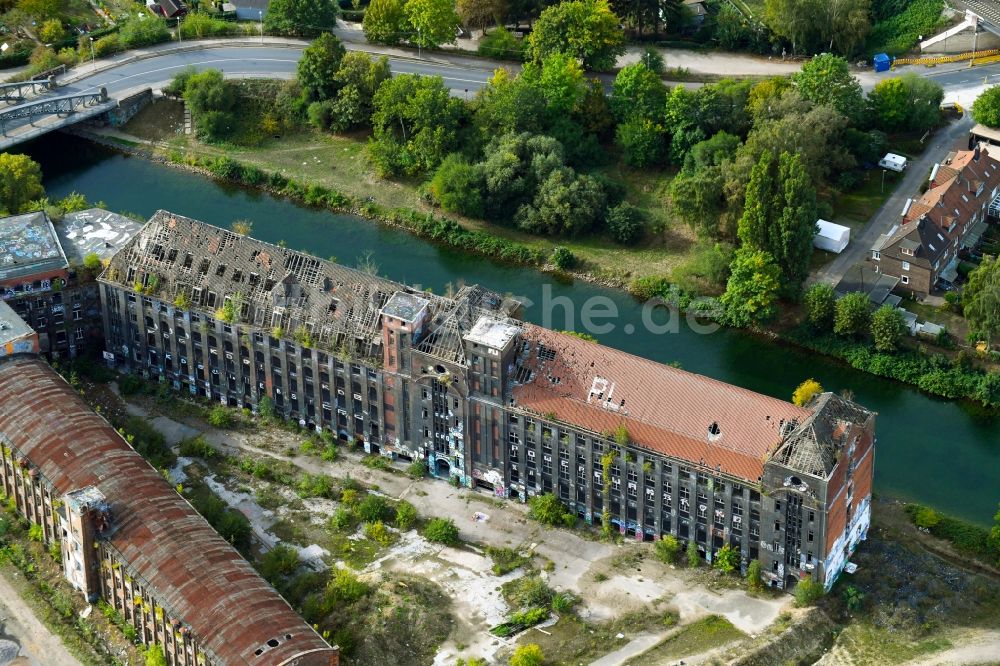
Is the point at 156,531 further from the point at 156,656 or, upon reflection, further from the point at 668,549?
the point at 668,549

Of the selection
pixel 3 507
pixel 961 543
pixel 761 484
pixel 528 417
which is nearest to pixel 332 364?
pixel 528 417

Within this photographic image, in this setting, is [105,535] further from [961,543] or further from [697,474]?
[961,543]

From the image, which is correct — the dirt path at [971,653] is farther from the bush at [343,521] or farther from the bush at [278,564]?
the bush at [278,564]

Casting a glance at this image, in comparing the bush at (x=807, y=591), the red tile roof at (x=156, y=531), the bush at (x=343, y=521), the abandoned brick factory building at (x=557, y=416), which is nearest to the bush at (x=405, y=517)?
the bush at (x=343, y=521)

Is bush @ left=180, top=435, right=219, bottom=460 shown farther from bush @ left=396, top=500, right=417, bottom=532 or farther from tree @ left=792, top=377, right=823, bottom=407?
tree @ left=792, top=377, right=823, bottom=407

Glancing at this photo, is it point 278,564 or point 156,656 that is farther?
point 278,564

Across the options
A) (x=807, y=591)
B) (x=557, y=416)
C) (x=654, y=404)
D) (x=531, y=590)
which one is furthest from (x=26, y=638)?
(x=807, y=591)

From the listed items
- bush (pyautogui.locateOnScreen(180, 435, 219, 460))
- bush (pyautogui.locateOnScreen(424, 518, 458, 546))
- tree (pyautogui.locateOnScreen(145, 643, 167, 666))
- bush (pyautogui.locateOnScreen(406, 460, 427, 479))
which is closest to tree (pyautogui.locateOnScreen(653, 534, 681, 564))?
bush (pyautogui.locateOnScreen(424, 518, 458, 546))
